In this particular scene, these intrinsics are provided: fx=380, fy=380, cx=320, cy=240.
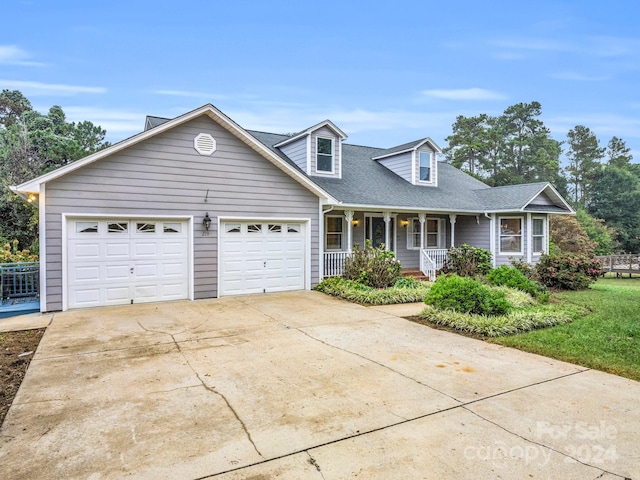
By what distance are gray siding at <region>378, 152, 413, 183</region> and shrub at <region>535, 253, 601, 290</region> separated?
6309 mm

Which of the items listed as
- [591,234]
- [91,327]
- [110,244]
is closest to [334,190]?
[110,244]

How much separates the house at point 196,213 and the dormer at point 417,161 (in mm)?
2139

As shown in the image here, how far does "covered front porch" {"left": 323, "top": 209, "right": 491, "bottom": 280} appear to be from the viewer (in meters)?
14.7

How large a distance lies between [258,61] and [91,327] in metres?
15.2

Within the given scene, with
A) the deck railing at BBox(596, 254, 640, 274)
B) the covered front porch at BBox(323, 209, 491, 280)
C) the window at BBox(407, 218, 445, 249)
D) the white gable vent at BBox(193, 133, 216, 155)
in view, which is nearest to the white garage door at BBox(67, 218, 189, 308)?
the white gable vent at BBox(193, 133, 216, 155)

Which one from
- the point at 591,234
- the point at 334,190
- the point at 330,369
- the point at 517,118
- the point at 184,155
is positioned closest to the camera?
the point at 330,369

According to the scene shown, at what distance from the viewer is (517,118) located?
137 feet

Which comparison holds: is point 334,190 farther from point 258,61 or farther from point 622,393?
point 622,393

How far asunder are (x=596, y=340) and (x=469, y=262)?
27.5ft

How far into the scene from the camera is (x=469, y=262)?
580 inches

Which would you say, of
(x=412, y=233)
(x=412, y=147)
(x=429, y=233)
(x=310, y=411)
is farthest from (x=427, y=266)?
(x=310, y=411)

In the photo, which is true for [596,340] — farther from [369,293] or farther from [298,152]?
[298,152]

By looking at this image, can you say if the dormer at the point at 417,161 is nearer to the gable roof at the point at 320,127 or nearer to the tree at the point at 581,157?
the gable roof at the point at 320,127

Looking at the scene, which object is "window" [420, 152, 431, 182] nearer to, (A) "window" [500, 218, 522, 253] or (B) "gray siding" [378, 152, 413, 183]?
(B) "gray siding" [378, 152, 413, 183]
